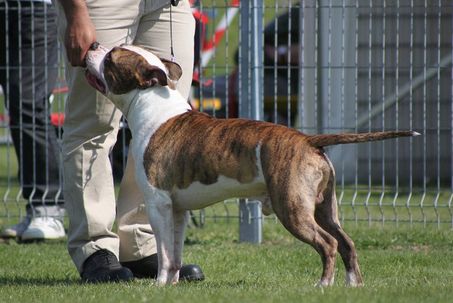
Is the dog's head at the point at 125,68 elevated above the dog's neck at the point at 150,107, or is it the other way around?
the dog's head at the point at 125,68

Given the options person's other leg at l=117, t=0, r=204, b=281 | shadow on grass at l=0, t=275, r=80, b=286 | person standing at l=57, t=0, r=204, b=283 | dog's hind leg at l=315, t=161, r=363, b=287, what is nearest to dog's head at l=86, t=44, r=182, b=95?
person standing at l=57, t=0, r=204, b=283

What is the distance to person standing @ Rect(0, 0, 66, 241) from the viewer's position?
7.56m

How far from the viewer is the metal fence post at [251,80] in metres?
7.32

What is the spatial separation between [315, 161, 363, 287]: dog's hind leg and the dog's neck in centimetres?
85

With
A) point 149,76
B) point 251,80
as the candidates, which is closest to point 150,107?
point 149,76

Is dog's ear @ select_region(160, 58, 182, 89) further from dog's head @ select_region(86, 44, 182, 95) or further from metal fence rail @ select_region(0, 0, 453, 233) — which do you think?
metal fence rail @ select_region(0, 0, 453, 233)

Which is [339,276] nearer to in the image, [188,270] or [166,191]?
[188,270]

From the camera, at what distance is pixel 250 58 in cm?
738

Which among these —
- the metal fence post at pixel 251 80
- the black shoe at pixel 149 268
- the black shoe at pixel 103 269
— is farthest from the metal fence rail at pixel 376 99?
the black shoe at pixel 103 269

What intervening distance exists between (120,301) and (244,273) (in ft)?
5.15

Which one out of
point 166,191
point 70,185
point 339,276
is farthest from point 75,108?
point 339,276

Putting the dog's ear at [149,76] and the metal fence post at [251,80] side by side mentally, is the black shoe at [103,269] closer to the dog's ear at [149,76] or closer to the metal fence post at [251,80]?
the dog's ear at [149,76]

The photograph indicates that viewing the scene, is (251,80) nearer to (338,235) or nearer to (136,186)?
(136,186)

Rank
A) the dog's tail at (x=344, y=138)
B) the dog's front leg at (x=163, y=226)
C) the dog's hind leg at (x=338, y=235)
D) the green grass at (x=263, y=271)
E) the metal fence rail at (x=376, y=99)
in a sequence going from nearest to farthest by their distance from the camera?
the green grass at (x=263, y=271) < the dog's tail at (x=344, y=138) < the dog's hind leg at (x=338, y=235) < the dog's front leg at (x=163, y=226) < the metal fence rail at (x=376, y=99)
